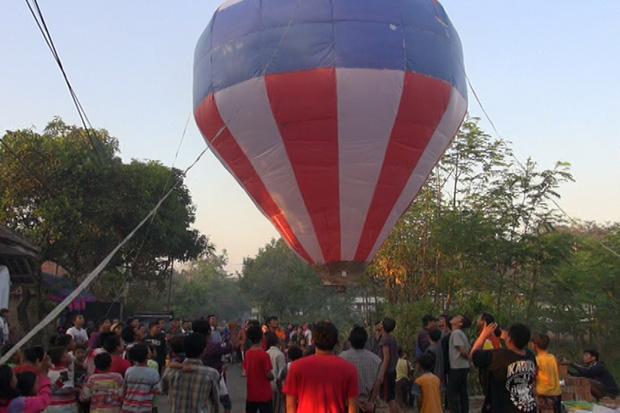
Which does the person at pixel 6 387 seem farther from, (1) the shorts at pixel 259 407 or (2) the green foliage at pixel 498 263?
(2) the green foliage at pixel 498 263

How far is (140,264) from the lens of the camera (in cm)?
3344

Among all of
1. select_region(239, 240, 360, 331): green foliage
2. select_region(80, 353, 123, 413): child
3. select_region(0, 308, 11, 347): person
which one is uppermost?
select_region(239, 240, 360, 331): green foliage

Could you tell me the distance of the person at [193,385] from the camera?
529cm

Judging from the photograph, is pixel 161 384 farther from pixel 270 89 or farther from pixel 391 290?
pixel 391 290

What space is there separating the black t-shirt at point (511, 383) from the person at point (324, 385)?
4.79 ft

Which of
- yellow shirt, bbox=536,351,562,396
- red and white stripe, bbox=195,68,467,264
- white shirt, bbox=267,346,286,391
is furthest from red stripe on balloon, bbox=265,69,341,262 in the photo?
yellow shirt, bbox=536,351,562,396

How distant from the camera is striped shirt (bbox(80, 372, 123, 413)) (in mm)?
5547

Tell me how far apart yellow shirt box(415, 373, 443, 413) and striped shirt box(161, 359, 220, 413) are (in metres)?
2.16

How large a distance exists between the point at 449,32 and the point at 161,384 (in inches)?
377

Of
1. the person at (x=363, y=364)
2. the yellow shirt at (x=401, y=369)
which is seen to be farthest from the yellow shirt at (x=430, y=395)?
the yellow shirt at (x=401, y=369)

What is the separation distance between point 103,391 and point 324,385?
2.13m

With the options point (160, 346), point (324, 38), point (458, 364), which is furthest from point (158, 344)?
point (324, 38)

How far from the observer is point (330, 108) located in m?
11.5

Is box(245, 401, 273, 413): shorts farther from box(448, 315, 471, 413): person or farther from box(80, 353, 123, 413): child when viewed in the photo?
box(448, 315, 471, 413): person
